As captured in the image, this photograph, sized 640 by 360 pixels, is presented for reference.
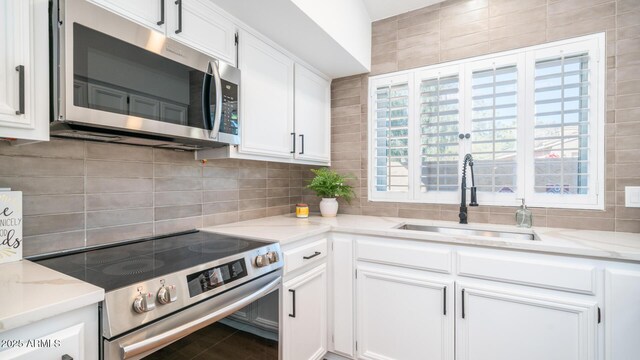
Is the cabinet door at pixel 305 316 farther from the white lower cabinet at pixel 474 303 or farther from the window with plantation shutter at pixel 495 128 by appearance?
the window with plantation shutter at pixel 495 128

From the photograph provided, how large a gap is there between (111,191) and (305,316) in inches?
46.8

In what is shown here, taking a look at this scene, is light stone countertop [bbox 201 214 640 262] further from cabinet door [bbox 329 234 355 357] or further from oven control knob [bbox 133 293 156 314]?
oven control knob [bbox 133 293 156 314]

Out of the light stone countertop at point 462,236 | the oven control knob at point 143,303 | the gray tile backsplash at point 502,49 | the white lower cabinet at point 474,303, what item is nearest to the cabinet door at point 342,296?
the white lower cabinet at point 474,303

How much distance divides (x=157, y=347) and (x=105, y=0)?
122 centimetres

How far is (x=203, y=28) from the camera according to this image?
4.82ft

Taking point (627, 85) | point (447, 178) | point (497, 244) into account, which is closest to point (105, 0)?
point (497, 244)

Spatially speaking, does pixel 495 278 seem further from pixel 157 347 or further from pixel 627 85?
pixel 157 347

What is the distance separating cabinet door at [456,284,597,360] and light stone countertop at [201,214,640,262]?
0.24 meters

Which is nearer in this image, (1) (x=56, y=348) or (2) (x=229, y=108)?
(1) (x=56, y=348)

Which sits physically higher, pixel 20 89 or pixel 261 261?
pixel 20 89

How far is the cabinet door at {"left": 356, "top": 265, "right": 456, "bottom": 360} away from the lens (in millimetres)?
1640

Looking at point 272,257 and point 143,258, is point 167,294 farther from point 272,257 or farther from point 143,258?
point 272,257

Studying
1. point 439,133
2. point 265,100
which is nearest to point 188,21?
point 265,100

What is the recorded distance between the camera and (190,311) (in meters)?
1.04
